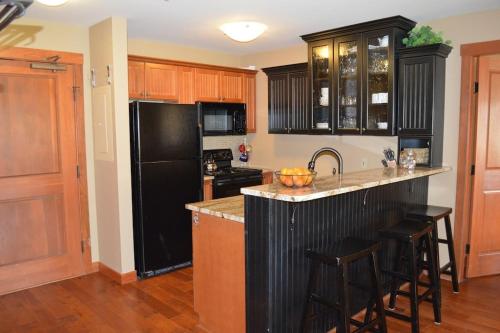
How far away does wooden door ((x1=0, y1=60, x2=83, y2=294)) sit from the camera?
12.0 ft

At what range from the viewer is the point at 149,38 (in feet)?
15.0

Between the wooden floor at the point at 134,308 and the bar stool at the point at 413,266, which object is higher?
the bar stool at the point at 413,266

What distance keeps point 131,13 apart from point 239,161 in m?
2.67

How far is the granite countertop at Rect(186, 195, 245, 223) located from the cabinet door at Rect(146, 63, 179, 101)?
1943 millimetres

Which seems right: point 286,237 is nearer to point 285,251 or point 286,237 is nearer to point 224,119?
point 285,251

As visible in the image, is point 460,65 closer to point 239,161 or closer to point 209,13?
point 209,13

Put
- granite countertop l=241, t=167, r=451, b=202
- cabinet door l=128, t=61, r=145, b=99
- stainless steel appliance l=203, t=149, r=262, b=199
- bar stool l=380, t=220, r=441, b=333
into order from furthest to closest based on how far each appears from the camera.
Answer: stainless steel appliance l=203, t=149, r=262, b=199 < cabinet door l=128, t=61, r=145, b=99 < bar stool l=380, t=220, r=441, b=333 < granite countertop l=241, t=167, r=451, b=202

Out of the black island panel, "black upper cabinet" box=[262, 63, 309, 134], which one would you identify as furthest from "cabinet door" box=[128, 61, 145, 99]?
the black island panel

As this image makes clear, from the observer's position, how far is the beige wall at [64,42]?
3.64 m

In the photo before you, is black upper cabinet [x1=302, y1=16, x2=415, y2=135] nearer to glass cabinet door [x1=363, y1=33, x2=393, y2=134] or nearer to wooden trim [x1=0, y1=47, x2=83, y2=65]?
glass cabinet door [x1=363, y1=33, x2=393, y2=134]

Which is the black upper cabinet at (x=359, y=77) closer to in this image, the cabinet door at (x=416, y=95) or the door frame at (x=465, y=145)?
the cabinet door at (x=416, y=95)

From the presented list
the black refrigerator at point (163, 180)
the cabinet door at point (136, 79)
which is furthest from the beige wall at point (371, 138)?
the cabinet door at point (136, 79)

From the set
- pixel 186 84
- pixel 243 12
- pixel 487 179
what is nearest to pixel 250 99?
pixel 186 84

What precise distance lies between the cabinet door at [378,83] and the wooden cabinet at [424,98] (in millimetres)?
97
